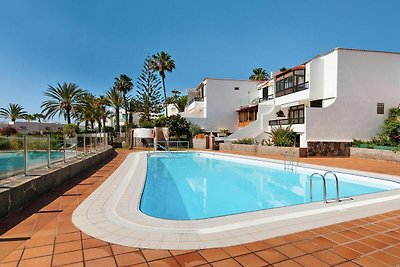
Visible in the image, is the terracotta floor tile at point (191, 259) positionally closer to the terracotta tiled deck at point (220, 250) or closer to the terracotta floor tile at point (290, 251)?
the terracotta tiled deck at point (220, 250)

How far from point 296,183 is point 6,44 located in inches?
783

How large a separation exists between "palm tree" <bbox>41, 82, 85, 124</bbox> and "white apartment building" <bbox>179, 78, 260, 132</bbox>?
16472mm

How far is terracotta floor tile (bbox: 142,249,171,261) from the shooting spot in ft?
8.54

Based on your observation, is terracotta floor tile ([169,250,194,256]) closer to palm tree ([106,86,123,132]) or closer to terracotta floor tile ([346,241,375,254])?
terracotta floor tile ([346,241,375,254])

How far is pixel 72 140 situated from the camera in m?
8.47

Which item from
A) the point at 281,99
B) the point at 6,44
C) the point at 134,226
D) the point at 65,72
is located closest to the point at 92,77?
the point at 65,72

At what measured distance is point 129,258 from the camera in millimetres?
2586

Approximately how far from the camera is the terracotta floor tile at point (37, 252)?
264 centimetres

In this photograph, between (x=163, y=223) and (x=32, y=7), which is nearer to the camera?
(x=163, y=223)

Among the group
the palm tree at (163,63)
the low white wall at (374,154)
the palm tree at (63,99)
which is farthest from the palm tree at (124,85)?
the low white wall at (374,154)

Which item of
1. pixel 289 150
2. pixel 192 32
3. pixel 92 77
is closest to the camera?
pixel 289 150

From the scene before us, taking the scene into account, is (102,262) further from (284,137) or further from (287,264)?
(284,137)

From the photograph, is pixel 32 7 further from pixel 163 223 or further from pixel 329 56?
pixel 329 56

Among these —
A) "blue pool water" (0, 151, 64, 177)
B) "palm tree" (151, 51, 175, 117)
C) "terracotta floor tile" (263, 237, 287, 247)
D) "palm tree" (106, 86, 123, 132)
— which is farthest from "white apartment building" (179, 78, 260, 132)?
"terracotta floor tile" (263, 237, 287, 247)
